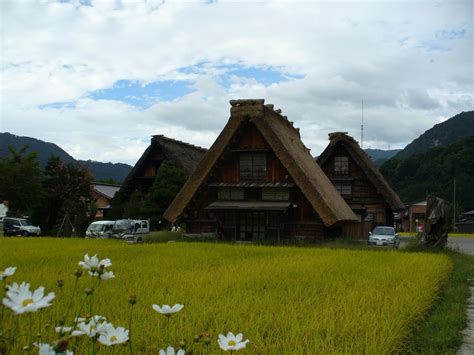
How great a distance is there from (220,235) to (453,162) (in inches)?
1612

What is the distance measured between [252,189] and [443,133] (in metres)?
67.8

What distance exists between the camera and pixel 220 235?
1908 cm

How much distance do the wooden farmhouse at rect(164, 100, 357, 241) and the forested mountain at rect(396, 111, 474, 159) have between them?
205ft

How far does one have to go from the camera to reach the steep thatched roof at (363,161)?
24703mm

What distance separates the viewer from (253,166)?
743 inches

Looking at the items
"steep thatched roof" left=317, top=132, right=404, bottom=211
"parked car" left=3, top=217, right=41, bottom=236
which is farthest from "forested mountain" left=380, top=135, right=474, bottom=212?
"parked car" left=3, top=217, right=41, bottom=236

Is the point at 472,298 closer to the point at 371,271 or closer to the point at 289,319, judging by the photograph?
the point at 371,271

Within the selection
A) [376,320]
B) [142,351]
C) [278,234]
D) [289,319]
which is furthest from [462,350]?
[278,234]

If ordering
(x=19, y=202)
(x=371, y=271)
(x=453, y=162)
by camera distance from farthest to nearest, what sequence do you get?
(x=453, y=162) < (x=19, y=202) < (x=371, y=271)

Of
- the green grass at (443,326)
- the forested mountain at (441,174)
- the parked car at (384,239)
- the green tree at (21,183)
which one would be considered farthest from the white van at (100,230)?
the forested mountain at (441,174)

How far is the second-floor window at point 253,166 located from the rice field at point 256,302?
9437 mm

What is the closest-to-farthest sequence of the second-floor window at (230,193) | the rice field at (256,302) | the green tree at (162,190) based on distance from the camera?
1. the rice field at (256,302)
2. the second-floor window at (230,193)
3. the green tree at (162,190)

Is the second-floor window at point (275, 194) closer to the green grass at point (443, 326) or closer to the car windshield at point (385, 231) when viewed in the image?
the car windshield at point (385, 231)

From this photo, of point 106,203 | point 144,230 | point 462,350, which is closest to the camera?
point 462,350
